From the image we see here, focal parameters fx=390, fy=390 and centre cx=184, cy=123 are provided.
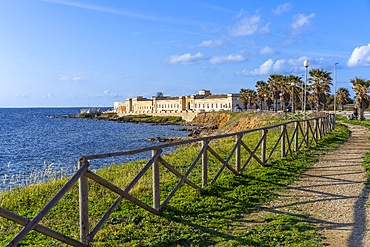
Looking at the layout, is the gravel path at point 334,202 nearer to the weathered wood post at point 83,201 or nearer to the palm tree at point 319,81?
the weathered wood post at point 83,201

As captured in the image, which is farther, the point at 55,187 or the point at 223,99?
the point at 223,99

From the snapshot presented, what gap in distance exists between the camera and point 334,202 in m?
8.34

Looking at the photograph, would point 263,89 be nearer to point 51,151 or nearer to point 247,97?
point 247,97

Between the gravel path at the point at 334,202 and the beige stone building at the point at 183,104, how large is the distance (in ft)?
312

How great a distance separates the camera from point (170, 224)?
678 centimetres

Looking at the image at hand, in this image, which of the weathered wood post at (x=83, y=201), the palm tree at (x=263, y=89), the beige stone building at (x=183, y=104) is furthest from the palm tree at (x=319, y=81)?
the weathered wood post at (x=83, y=201)

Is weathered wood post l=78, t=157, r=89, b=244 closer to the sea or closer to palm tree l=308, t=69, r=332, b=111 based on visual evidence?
the sea

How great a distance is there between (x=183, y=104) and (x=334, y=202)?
121 m

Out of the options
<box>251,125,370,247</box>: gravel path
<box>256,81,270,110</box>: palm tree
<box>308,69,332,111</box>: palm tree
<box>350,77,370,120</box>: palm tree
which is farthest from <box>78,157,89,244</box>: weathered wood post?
<box>256,81,270,110</box>: palm tree

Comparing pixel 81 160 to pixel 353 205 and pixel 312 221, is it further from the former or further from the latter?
pixel 353 205

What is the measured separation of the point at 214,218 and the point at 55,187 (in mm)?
5731

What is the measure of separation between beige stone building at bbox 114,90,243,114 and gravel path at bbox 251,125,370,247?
312 ft

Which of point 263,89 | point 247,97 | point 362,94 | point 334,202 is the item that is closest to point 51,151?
point 334,202

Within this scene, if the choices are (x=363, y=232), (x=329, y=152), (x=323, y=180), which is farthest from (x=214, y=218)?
(x=329, y=152)
